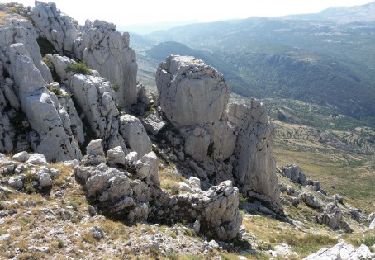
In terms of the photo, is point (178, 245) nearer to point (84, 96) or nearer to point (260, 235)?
point (260, 235)

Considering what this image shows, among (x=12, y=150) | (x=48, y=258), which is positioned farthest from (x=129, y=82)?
(x=48, y=258)

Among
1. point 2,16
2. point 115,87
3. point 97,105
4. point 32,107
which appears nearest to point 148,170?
point 32,107

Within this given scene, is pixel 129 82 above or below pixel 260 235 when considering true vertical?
above

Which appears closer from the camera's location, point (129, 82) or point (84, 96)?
point (84, 96)

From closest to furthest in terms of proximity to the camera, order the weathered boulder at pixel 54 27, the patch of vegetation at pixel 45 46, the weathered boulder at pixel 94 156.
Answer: the weathered boulder at pixel 94 156 → the patch of vegetation at pixel 45 46 → the weathered boulder at pixel 54 27

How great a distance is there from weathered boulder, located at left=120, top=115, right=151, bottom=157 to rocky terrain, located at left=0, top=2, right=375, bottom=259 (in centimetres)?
18

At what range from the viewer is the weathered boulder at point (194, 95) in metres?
85.8

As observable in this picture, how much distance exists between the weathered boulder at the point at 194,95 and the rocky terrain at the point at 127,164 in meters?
0.20

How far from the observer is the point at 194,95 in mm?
85938

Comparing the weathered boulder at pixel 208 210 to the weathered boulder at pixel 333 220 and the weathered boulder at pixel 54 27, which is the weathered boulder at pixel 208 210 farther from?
the weathered boulder at pixel 333 220

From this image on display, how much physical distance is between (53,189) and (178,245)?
1145cm

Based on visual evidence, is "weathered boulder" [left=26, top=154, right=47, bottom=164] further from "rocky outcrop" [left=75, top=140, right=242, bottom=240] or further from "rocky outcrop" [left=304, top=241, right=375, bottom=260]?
"rocky outcrop" [left=304, top=241, right=375, bottom=260]

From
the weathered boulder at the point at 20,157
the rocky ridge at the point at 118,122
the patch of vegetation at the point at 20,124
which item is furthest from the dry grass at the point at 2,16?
the weathered boulder at the point at 20,157

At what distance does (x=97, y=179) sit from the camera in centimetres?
3931
